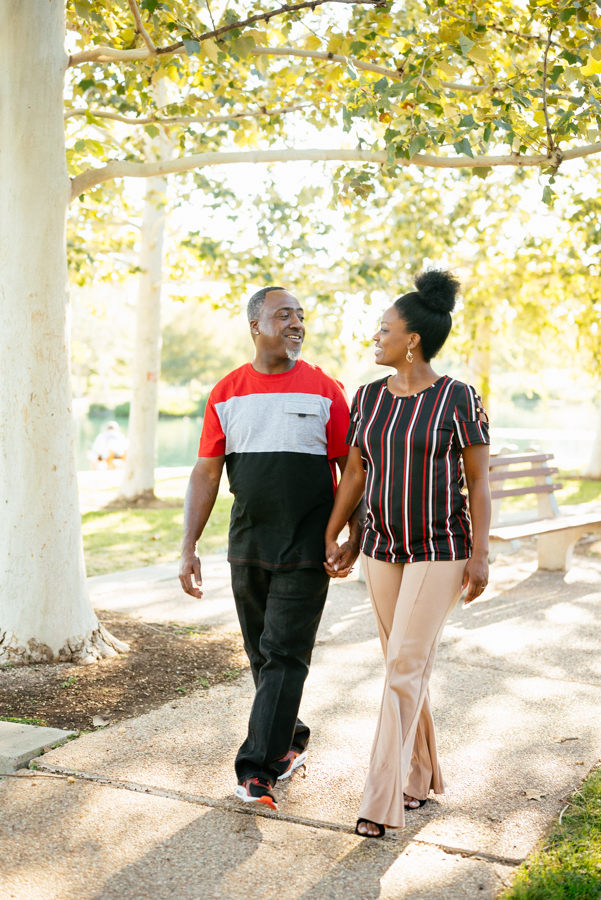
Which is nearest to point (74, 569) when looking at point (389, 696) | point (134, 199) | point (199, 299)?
point (389, 696)

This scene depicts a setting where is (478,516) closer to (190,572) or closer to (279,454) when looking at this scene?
(279,454)

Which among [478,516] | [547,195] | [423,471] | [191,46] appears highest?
[191,46]

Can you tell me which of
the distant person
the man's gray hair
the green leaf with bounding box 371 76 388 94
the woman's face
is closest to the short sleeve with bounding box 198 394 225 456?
the man's gray hair

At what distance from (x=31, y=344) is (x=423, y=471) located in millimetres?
2920

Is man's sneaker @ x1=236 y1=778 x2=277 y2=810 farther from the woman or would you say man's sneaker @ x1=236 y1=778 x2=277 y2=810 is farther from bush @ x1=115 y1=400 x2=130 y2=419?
bush @ x1=115 y1=400 x2=130 y2=419

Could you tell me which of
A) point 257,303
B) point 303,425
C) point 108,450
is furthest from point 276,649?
point 108,450

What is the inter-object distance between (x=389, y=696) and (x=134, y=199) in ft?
38.4

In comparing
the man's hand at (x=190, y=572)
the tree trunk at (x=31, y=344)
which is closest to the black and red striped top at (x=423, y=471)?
the man's hand at (x=190, y=572)

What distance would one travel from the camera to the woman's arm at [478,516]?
3191 mm

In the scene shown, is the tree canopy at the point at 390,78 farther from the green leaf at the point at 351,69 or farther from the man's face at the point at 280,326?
the man's face at the point at 280,326

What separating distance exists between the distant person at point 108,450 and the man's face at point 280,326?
19.0m

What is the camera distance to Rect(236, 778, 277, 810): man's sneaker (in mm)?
3295

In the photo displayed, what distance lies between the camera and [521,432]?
179ft

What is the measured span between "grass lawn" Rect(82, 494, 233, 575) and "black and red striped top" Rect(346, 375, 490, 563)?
5779mm
